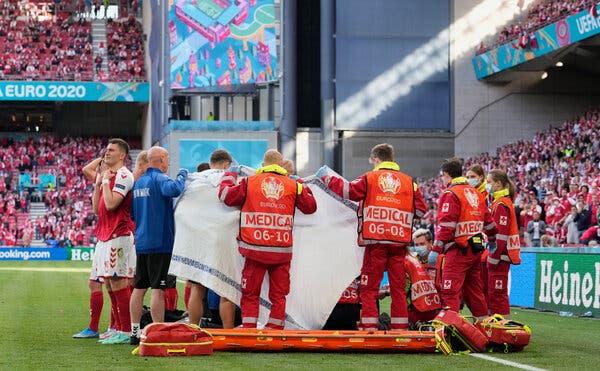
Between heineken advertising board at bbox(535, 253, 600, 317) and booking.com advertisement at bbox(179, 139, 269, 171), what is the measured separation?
29.7 m

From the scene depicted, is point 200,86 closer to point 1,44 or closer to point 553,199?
point 1,44

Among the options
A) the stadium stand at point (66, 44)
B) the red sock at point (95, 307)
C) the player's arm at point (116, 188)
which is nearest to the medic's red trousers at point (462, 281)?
the player's arm at point (116, 188)

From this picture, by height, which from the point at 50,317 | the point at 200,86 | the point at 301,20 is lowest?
the point at 50,317

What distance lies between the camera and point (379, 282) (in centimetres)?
1170

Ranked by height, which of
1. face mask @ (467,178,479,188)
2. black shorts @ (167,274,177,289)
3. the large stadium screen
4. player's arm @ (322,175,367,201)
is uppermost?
the large stadium screen

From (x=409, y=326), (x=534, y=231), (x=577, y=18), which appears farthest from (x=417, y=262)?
(x=577, y=18)

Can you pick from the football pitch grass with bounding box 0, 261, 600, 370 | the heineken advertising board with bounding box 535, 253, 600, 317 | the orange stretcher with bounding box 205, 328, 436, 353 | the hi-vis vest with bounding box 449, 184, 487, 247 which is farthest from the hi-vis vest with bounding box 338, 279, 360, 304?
the heineken advertising board with bounding box 535, 253, 600, 317

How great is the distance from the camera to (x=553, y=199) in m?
27.4

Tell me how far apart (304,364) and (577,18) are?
1160 inches

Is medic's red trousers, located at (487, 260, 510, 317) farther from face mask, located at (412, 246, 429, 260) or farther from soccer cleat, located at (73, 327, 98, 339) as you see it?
soccer cleat, located at (73, 327, 98, 339)

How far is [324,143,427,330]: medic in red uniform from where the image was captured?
11.7 meters

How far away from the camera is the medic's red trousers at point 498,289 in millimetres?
13156

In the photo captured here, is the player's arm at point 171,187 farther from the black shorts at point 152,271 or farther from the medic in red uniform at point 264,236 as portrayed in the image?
the black shorts at point 152,271

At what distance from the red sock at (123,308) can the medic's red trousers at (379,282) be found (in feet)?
8.35
